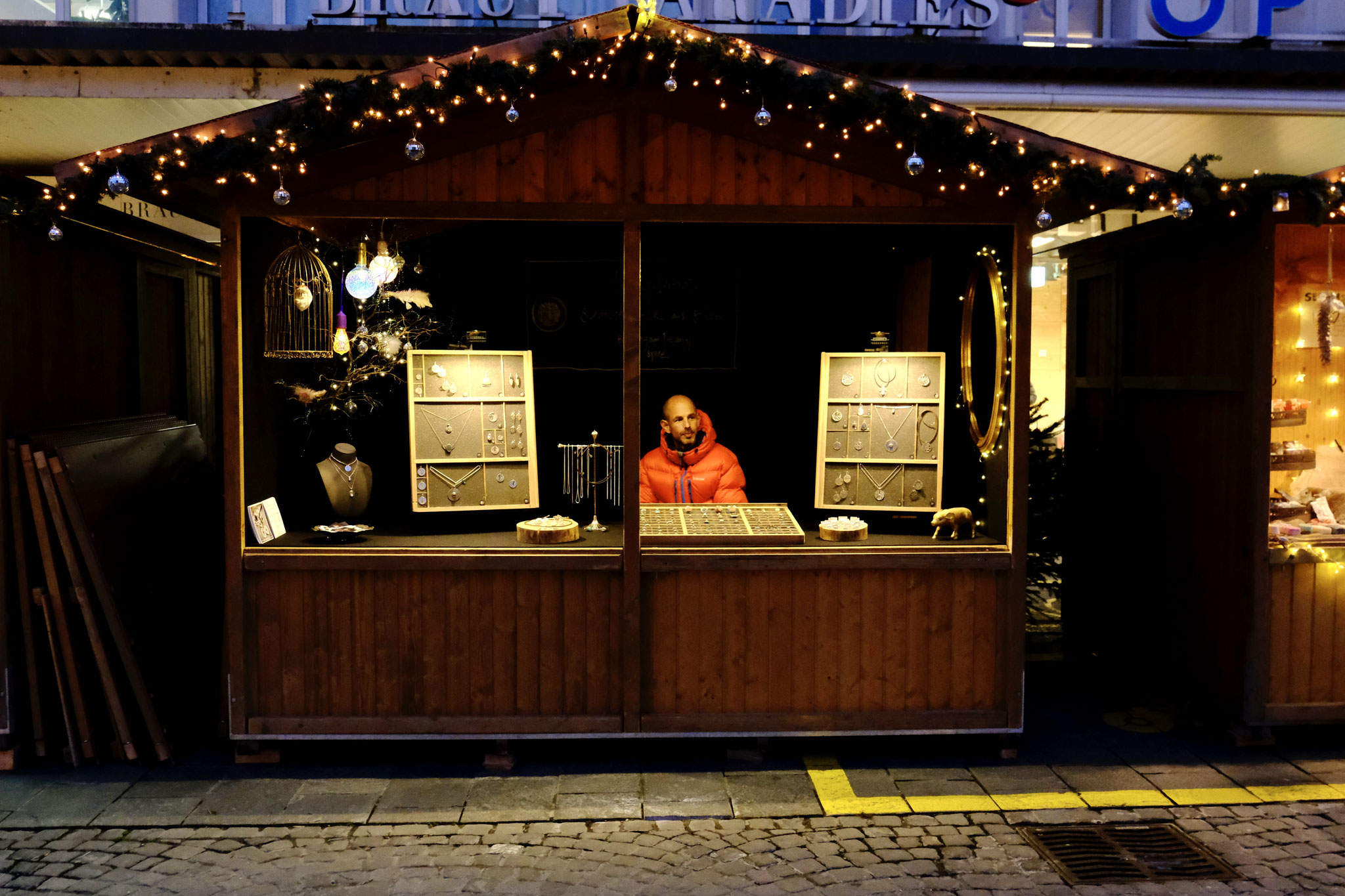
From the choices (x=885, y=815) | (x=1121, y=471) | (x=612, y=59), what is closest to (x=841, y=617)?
(x=885, y=815)

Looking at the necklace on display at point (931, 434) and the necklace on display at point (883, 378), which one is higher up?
the necklace on display at point (883, 378)

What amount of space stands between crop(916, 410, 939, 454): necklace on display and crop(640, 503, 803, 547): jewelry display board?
3.42 ft

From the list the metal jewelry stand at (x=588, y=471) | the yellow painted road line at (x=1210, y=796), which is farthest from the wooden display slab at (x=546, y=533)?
the yellow painted road line at (x=1210, y=796)

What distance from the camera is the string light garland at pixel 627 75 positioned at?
4.40 m

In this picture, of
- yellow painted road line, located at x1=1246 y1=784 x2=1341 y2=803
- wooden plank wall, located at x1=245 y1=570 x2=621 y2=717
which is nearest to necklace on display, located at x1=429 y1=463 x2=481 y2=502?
wooden plank wall, located at x1=245 y1=570 x2=621 y2=717

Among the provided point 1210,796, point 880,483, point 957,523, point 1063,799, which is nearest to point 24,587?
point 880,483

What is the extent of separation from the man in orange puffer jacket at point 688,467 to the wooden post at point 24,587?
3682 mm

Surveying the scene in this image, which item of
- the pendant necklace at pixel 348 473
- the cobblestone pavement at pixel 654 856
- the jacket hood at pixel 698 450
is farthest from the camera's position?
the jacket hood at pixel 698 450

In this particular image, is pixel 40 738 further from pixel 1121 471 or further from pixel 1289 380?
pixel 1289 380

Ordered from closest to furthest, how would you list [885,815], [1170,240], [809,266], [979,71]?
[885,815]
[1170,240]
[979,71]
[809,266]

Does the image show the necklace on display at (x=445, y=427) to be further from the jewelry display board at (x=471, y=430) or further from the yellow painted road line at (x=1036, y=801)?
the yellow painted road line at (x=1036, y=801)

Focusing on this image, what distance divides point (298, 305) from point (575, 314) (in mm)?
1954

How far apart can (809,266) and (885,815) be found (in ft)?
13.7

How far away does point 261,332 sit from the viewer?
5.43m
